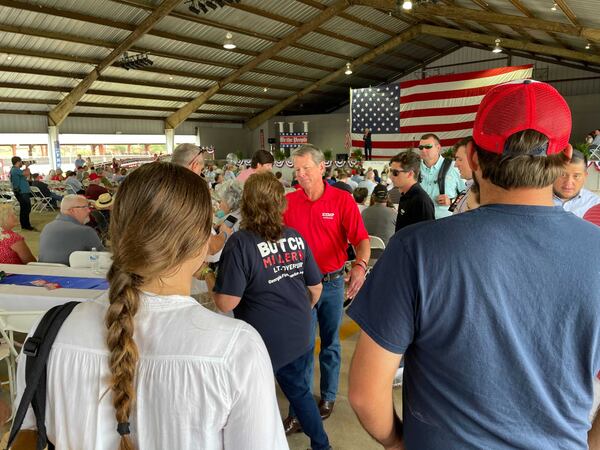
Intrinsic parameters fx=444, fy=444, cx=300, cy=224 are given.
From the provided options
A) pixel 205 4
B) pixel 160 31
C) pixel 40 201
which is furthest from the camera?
pixel 160 31

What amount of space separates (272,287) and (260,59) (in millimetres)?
16701

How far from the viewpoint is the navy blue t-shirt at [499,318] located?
31.2 inches

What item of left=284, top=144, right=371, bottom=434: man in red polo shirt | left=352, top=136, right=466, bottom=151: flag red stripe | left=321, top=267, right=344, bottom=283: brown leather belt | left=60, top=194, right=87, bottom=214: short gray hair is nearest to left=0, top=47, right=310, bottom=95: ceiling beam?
left=352, top=136, right=466, bottom=151: flag red stripe

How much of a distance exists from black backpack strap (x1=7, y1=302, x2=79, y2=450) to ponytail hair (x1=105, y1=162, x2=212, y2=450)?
0.12 m

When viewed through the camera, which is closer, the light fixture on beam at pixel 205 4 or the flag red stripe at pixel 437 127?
the light fixture on beam at pixel 205 4

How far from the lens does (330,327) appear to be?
262 centimetres

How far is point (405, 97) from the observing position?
14.7 m

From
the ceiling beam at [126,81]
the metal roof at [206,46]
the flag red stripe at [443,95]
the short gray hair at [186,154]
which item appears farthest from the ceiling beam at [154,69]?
the short gray hair at [186,154]

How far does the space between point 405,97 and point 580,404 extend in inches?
586

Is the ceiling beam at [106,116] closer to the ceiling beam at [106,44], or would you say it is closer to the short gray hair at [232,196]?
the ceiling beam at [106,44]

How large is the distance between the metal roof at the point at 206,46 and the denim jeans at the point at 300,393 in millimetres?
10083

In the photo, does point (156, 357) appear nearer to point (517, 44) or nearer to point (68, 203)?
point (68, 203)

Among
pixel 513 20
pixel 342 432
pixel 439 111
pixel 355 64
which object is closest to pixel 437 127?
pixel 439 111

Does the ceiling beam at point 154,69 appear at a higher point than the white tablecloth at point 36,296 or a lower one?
higher
